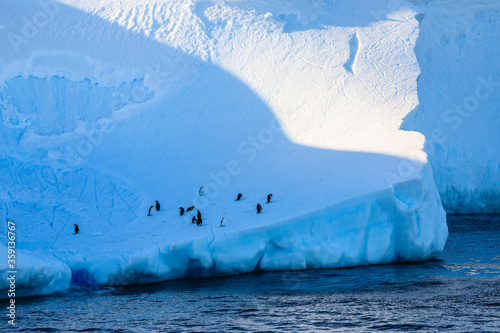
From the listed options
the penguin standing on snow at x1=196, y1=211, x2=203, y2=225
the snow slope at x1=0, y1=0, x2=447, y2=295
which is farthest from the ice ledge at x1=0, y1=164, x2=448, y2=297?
the penguin standing on snow at x1=196, y1=211, x2=203, y2=225

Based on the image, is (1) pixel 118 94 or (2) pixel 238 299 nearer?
(2) pixel 238 299

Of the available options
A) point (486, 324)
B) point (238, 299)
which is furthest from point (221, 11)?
point (486, 324)

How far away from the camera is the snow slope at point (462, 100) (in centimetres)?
2636

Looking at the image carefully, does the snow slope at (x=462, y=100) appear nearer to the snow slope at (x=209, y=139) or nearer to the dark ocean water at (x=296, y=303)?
the snow slope at (x=209, y=139)

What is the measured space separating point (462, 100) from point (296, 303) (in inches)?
762

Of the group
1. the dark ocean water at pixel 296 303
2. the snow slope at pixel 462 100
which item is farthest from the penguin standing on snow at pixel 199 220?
the snow slope at pixel 462 100

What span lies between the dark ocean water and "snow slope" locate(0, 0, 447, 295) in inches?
24.2

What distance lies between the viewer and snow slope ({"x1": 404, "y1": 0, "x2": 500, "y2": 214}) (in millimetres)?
26359

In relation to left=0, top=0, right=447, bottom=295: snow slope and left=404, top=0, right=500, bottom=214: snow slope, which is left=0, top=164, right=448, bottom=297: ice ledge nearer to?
left=0, top=0, right=447, bottom=295: snow slope

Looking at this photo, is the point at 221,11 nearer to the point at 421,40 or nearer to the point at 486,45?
the point at 421,40

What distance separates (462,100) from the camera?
28.2 m

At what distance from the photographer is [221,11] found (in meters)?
23.8

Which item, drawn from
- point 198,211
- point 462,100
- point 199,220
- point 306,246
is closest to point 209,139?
point 198,211

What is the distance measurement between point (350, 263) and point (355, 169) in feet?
7.88
